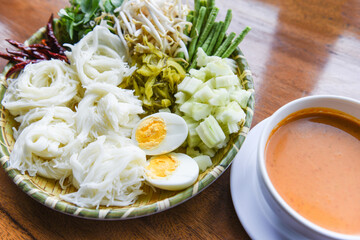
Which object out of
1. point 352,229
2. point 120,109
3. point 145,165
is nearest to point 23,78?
point 120,109

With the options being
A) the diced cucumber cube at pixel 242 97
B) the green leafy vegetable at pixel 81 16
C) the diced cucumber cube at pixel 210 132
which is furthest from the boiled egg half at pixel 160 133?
the green leafy vegetable at pixel 81 16

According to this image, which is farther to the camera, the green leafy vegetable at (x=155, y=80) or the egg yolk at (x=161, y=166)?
the green leafy vegetable at (x=155, y=80)

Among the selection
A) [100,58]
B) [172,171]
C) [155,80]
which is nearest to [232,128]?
[172,171]

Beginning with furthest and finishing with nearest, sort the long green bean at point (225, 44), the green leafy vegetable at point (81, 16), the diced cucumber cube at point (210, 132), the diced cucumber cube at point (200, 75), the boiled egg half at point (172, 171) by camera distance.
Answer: the green leafy vegetable at point (81, 16), the long green bean at point (225, 44), the diced cucumber cube at point (200, 75), the diced cucumber cube at point (210, 132), the boiled egg half at point (172, 171)

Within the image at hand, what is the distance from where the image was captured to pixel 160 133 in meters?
1.75

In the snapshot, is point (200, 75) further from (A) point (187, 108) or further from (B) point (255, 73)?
(B) point (255, 73)

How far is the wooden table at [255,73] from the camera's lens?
1528 mm

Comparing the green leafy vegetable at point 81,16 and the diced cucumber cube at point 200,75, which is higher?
the green leafy vegetable at point 81,16

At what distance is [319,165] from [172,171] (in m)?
0.74

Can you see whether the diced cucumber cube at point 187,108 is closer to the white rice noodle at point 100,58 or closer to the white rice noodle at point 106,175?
the white rice noodle at point 106,175

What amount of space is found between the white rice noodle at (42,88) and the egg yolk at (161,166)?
2.38ft

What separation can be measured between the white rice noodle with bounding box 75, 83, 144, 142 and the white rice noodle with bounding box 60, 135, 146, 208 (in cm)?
11

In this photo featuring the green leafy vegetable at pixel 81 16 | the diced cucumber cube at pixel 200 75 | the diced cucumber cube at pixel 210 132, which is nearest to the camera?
the diced cucumber cube at pixel 210 132

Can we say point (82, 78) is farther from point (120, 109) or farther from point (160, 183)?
point (160, 183)
